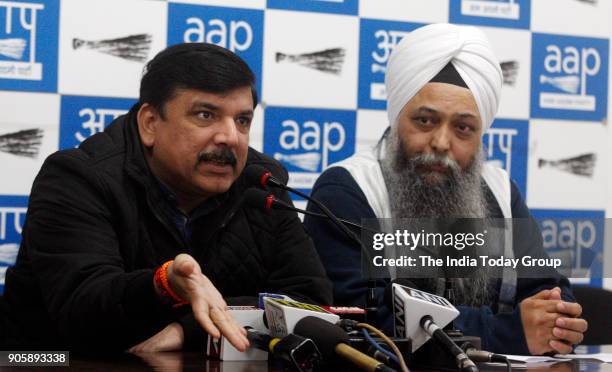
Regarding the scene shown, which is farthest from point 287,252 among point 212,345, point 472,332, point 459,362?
point 459,362

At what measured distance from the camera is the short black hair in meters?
2.33

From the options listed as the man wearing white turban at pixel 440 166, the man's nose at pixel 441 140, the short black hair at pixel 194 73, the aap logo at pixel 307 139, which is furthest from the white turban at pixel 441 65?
the short black hair at pixel 194 73

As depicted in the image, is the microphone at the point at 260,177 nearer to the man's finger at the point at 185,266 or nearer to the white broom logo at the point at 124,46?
the man's finger at the point at 185,266

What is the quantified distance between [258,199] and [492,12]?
1.85 m

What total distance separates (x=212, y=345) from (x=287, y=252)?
77 centimetres

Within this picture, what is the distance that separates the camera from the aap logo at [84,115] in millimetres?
2875

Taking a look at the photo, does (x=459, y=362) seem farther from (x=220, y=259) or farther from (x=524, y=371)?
(x=220, y=259)

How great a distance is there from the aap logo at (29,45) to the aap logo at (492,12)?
57.8 inches

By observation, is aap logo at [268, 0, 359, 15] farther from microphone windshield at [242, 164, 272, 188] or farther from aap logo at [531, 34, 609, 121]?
microphone windshield at [242, 164, 272, 188]

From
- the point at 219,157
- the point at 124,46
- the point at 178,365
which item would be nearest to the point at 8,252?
the point at 124,46

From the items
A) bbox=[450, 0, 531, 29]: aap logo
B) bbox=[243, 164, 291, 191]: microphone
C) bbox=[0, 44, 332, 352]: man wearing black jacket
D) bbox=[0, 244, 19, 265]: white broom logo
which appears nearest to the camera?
bbox=[243, 164, 291, 191]: microphone

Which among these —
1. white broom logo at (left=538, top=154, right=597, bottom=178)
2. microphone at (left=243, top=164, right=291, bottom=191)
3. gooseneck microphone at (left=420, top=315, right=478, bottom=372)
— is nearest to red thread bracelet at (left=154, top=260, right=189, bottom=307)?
microphone at (left=243, top=164, right=291, bottom=191)

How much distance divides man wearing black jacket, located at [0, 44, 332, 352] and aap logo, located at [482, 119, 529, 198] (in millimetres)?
1113

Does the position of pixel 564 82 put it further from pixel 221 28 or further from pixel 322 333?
pixel 322 333
